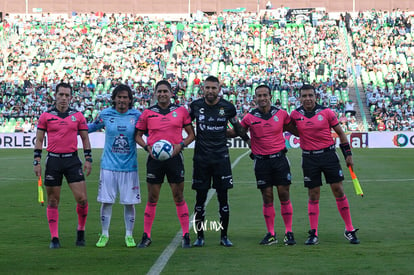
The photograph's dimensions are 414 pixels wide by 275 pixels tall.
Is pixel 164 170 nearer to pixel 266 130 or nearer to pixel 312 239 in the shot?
pixel 266 130

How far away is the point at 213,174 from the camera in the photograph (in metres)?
10.6

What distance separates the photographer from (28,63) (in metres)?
55.2

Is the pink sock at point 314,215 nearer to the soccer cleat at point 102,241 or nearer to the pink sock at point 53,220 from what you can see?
the soccer cleat at point 102,241

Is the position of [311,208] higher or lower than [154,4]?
lower

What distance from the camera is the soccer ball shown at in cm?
1024

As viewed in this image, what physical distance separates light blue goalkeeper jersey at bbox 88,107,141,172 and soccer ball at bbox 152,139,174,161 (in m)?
0.47

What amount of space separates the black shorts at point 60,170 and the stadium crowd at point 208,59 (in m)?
35.0

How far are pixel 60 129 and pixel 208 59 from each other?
44.7 m

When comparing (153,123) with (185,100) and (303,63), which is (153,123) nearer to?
(185,100)

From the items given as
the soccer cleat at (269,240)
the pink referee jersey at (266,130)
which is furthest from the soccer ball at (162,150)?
the soccer cleat at (269,240)

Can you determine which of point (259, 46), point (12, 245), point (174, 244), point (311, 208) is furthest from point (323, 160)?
point (259, 46)

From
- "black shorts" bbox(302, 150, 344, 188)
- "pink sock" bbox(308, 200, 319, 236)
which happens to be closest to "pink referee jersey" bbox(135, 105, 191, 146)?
"black shorts" bbox(302, 150, 344, 188)

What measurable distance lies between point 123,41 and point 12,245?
1907 inches

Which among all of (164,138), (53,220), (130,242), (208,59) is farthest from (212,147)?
(208,59)
